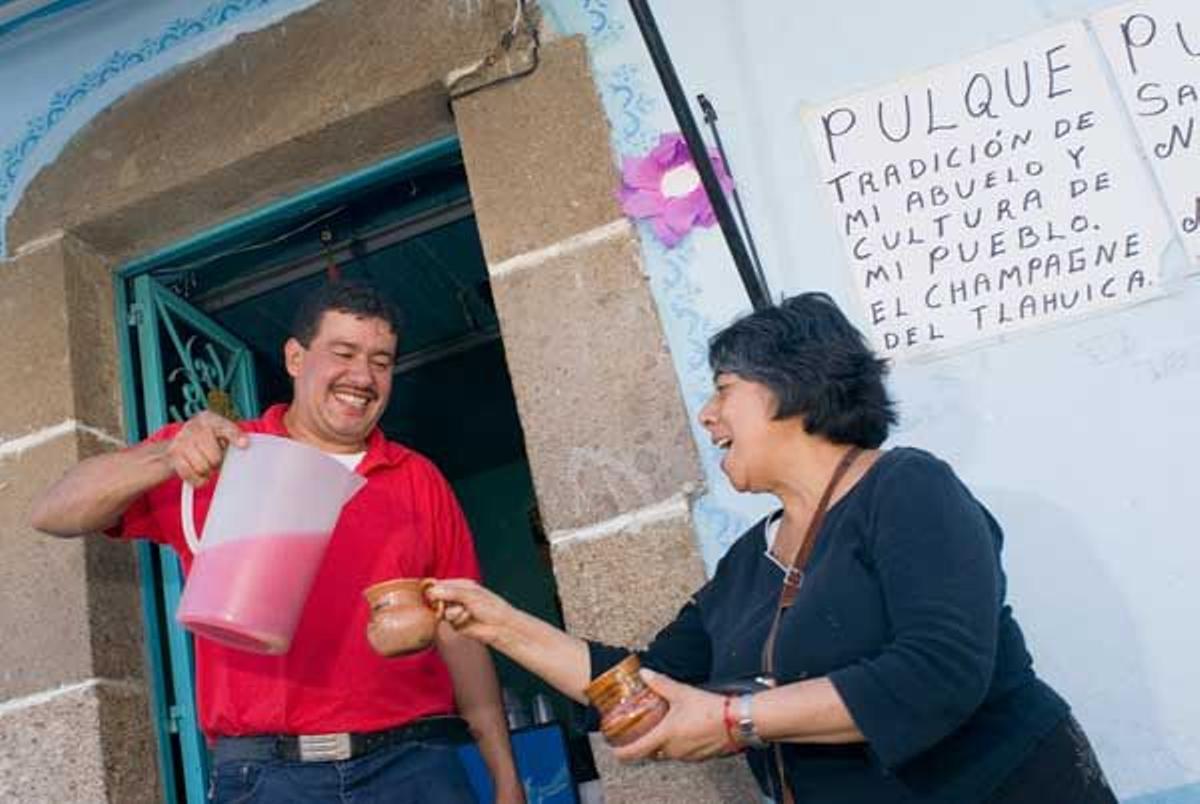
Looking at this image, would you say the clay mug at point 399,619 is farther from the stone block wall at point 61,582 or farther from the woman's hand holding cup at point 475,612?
the stone block wall at point 61,582

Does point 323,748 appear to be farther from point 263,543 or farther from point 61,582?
point 61,582

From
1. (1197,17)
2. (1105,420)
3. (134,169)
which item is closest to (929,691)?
(1105,420)

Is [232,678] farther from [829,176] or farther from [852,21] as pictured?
[852,21]

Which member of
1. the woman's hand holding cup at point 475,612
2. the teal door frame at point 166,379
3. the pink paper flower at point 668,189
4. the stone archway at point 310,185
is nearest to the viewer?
the woman's hand holding cup at point 475,612

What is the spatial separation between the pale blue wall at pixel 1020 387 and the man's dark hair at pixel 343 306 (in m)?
0.56

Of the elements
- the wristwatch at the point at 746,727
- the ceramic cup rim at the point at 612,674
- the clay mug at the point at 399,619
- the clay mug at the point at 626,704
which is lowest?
the wristwatch at the point at 746,727

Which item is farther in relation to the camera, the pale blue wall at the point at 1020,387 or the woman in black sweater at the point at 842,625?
the pale blue wall at the point at 1020,387

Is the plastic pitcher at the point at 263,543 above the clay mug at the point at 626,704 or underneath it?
above

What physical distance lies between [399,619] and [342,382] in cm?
83

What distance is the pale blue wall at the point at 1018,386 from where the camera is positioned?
189cm

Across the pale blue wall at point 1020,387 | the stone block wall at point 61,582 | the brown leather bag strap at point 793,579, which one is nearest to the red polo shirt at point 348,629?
the stone block wall at point 61,582

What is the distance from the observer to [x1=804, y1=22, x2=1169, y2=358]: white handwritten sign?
6.82 feet

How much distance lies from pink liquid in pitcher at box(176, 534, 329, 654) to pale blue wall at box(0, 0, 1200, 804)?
775 mm

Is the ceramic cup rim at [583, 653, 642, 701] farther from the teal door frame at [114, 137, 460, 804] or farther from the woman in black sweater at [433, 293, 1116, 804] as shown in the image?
the teal door frame at [114, 137, 460, 804]
